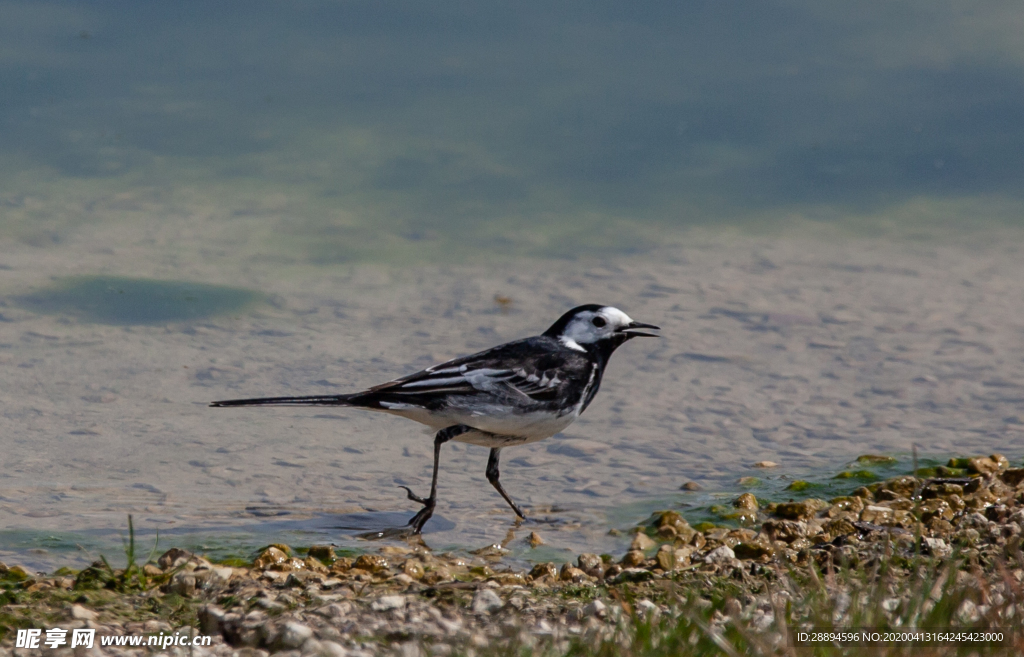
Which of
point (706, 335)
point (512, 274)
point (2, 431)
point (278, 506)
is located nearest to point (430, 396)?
point (278, 506)

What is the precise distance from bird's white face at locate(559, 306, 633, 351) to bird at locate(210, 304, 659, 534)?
23 centimetres

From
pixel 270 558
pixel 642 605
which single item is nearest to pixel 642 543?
pixel 642 605

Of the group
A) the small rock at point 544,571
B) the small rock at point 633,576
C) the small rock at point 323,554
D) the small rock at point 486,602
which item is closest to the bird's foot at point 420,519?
the small rock at point 323,554

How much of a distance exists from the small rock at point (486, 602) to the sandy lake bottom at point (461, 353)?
5.92 feet

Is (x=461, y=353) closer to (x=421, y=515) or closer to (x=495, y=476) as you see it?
(x=495, y=476)

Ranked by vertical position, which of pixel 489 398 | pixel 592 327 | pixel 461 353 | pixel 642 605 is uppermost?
pixel 592 327

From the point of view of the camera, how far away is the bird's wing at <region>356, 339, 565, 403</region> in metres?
6.46

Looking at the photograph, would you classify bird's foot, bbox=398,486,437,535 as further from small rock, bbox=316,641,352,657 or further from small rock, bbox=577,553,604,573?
small rock, bbox=316,641,352,657

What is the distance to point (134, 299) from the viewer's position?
1021cm

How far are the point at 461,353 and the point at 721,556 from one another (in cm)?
431

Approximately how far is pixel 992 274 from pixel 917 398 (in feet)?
11.3

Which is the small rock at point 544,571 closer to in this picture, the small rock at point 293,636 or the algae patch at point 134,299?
the small rock at point 293,636

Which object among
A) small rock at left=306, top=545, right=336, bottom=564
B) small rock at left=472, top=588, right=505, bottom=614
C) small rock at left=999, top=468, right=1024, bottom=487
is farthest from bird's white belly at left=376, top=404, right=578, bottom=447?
small rock at left=999, top=468, right=1024, bottom=487

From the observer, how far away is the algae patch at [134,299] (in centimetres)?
988
